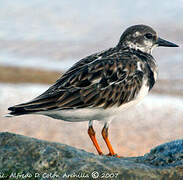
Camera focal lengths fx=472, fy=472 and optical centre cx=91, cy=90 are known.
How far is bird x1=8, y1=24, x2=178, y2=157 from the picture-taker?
5.88 m

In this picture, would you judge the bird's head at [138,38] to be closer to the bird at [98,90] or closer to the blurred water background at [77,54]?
the bird at [98,90]

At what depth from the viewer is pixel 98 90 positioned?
20.1 ft

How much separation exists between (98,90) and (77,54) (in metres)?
10.0

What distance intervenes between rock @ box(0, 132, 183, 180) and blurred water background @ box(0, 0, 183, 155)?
4377 mm

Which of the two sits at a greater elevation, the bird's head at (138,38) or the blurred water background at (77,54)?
the bird's head at (138,38)

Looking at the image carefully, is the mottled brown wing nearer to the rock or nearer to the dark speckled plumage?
the dark speckled plumage

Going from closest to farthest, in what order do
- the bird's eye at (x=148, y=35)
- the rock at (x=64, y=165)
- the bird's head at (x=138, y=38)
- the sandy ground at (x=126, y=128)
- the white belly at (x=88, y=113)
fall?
the rock at (x=64, y=165) < the white belly at (x=88, y=113) < the bird's head at (x=138, y=38) < the bird's eye at (x=148, y=35) < the sandy ground at (x=126, y=128)

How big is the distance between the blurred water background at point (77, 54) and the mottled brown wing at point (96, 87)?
10.1ft

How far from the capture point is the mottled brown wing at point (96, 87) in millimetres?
5934

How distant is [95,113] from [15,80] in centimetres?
723

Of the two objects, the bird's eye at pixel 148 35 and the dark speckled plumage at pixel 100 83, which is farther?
the bird's eye at pixel 148 35

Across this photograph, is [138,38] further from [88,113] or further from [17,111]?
[17,111]

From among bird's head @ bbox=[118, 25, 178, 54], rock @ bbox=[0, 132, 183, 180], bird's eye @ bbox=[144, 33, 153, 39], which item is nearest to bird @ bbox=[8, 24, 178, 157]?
bird's head @ bbox=[118, 25, 178, 54]

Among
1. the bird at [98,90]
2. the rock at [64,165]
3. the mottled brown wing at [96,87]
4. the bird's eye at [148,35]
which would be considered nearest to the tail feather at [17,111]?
the bird at [98,90]
